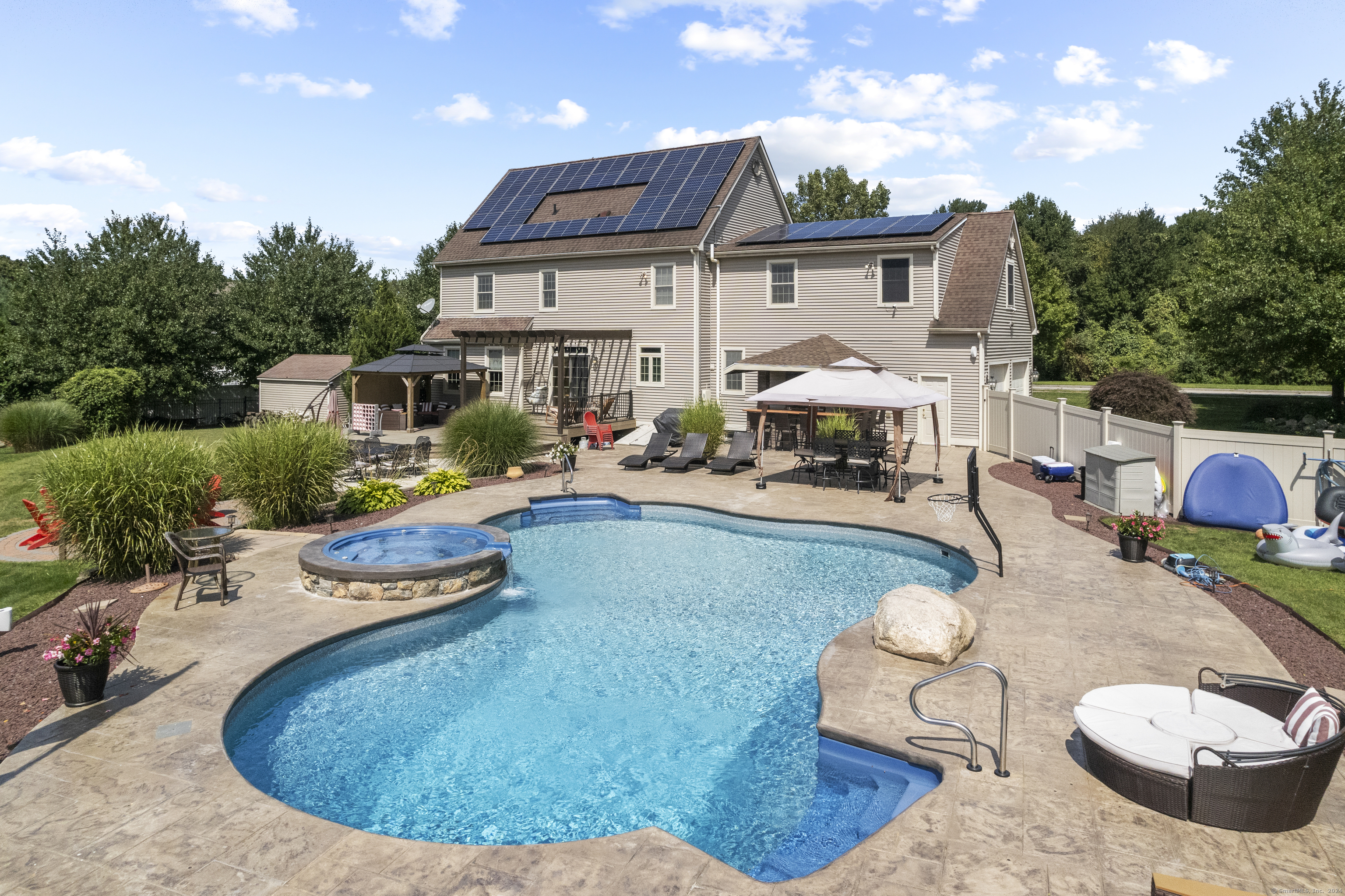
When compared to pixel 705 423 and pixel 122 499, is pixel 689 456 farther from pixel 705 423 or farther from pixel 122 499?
pixel 122 499

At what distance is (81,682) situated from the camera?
6574 millimetres

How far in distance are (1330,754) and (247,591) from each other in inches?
412

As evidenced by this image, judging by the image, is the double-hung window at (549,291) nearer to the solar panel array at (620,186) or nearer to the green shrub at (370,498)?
the solar panel array at (620,186)

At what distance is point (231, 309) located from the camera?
32.7m

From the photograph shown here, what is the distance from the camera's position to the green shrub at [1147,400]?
2080 cm

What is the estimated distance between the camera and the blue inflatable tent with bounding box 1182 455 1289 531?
1204 centimetres

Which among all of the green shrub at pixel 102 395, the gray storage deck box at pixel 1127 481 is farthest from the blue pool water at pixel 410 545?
the green shrub at pixel 102 395

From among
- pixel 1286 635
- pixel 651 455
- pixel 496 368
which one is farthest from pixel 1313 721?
pixel 496 368

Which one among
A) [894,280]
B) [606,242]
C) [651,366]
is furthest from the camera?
[606,242]

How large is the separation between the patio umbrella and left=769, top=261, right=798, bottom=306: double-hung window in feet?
22.7

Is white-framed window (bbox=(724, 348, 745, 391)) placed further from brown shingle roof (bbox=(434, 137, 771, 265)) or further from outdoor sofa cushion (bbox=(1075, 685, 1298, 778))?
outdoor sofa cushion (bbox=(1075, 685, 1298, 778))

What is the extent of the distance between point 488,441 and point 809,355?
9.12 metres

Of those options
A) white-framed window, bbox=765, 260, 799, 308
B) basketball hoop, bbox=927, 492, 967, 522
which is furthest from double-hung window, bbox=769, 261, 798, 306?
basketball hoop, bbox=927, 492, 967, 522

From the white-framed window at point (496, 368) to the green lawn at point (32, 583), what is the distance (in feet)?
56.4
